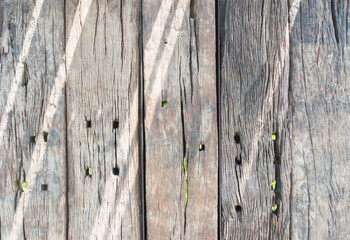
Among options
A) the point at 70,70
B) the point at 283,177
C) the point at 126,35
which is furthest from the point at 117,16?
the point at 283,177

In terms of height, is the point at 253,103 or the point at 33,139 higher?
the point at 253,103

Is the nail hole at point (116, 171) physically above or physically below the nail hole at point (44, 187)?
above

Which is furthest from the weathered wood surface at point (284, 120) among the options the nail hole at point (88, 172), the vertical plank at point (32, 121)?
the vertical plank at point (32, 121)

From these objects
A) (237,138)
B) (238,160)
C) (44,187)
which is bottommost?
(44,187)

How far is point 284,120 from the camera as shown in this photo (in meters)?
1.52

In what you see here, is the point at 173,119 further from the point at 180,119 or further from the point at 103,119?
the point at 103,119

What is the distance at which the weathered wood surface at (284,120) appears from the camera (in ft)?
4.94

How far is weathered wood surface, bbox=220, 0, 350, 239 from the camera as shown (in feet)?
4.94

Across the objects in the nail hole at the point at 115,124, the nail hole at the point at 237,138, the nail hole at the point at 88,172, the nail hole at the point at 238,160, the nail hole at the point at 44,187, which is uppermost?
the nail hole at the point at 115,124

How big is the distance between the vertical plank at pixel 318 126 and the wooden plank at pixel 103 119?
74cm

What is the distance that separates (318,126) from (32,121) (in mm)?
1351

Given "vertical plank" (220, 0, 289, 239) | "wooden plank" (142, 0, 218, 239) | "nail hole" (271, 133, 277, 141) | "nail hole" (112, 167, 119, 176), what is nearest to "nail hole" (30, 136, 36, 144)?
"nail hole" (112, 167, 119, 176)

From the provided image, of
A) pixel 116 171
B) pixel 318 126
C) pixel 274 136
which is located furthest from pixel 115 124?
pixel 318 126

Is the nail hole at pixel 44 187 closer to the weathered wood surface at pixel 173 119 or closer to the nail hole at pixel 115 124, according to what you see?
the weathered wood surface at pixel 173 119
